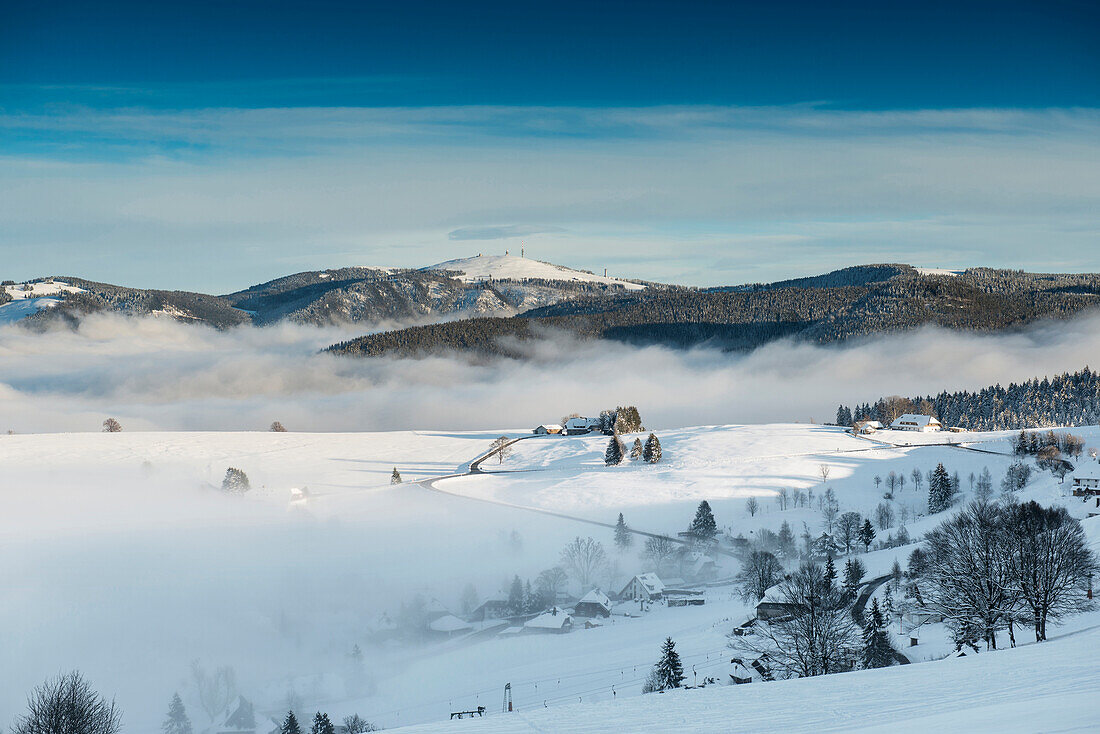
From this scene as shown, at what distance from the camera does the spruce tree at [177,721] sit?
40.9 meters

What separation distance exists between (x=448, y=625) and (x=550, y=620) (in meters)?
7.39

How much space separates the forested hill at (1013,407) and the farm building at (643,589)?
103 m

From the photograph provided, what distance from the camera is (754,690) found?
16.6 meters

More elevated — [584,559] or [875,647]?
[875,647]

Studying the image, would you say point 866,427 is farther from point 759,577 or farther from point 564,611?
point 564,611

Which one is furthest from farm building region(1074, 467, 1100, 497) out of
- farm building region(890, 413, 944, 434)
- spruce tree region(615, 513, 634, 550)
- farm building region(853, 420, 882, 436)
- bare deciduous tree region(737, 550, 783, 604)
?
farm building region(890, 413, 944, 434)

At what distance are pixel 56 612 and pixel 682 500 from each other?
5731cm

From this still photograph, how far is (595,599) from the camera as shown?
2286 inches

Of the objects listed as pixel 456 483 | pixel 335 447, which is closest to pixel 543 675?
pixel 456 483

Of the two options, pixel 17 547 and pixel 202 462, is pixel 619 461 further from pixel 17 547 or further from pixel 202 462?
pixel 17 547

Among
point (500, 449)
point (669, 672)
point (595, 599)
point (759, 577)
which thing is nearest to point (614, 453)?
point (500, 449)

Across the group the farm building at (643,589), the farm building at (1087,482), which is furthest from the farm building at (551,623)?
the farm building at (1087,482)

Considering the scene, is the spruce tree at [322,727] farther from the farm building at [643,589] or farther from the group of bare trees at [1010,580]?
the farm building at [643,589]

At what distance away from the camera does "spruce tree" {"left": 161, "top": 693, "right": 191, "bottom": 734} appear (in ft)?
134
